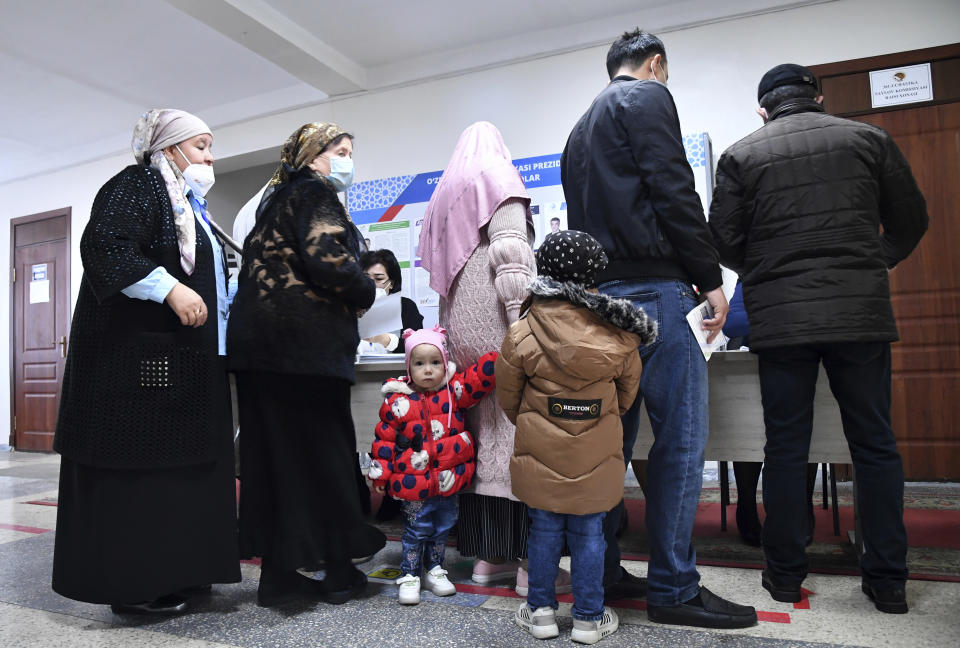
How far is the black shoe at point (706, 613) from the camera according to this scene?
1624mm

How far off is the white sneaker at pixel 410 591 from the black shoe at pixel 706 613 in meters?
0.63

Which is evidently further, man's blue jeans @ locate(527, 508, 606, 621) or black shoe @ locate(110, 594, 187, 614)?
black shoe @ locate(110, 594, 187, 614)

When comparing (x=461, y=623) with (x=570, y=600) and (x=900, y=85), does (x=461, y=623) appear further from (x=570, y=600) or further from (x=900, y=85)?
(x=900, y=85)

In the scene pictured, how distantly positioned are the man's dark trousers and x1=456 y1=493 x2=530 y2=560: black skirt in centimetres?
68

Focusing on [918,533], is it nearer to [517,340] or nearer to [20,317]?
[517,340]

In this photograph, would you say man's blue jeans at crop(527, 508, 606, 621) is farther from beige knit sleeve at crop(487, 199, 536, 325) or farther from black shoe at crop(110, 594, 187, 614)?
black shoe at crop(110, 594, 187, 614)

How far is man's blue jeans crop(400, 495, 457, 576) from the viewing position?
199cm

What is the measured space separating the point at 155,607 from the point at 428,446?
0.86 metres

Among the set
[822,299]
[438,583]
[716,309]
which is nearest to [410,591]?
[438,583]

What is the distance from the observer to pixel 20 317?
7.37m

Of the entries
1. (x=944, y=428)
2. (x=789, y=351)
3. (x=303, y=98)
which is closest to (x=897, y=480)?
(x=789, y=351)

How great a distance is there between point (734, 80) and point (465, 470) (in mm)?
3293

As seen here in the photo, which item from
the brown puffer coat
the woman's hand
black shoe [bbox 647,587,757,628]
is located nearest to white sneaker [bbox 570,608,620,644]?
black shoe [bbox 647,587,757,628]

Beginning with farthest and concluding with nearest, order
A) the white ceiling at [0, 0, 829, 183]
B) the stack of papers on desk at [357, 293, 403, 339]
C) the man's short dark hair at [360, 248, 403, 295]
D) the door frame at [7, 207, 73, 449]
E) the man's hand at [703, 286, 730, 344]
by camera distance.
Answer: the door frame at [7, 207, 73, 449] → the white ceiling at [0, 0, 829, 183] → the man's short dark hair at [360, 248, 403, 295] → the stack of papers on desk at [357, 293, 403, 339] → the man's hand at [703, 286, 730, 344]
